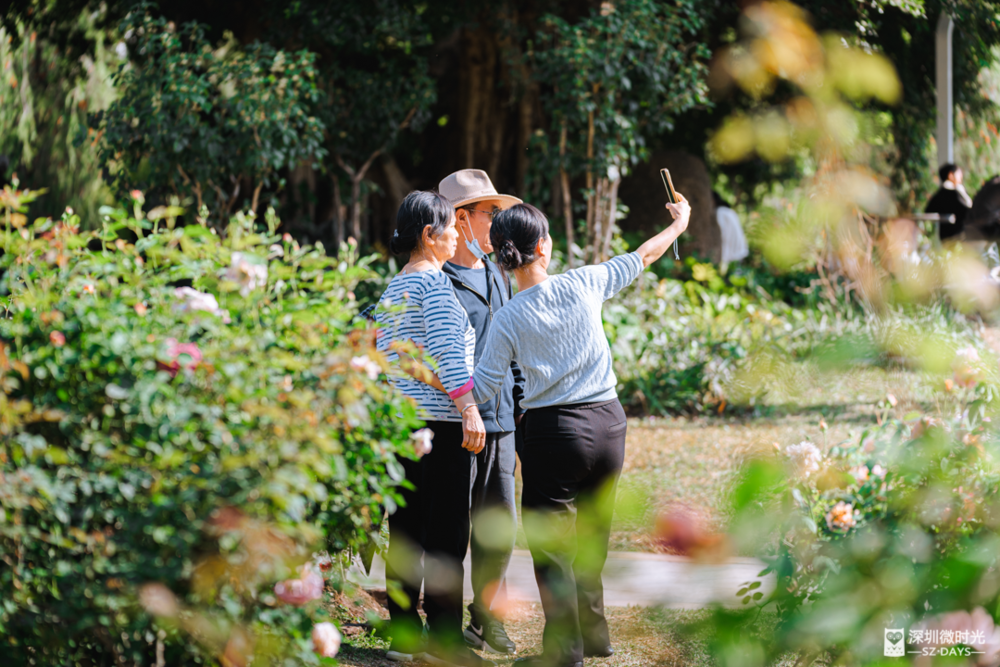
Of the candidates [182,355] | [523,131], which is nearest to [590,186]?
[523,131]

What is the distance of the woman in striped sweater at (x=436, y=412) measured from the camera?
9.23 feet

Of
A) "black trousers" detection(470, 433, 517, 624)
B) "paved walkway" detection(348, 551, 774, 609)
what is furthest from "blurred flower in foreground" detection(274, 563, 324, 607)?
"black trousers" detection(470, 433, 517, 624)

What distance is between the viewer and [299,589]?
1698mm

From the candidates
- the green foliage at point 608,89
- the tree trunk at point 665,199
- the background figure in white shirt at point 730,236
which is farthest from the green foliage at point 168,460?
the background figure in white shirt at point 730,236

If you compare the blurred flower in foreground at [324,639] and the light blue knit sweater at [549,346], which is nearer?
the blurred flower in foreground at [324,639]

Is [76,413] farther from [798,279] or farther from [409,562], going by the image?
[798,279]

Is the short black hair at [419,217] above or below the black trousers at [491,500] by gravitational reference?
above

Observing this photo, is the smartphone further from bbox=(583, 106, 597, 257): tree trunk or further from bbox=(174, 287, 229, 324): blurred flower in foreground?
bbox=(583, 106, 597, 257): tree trunk

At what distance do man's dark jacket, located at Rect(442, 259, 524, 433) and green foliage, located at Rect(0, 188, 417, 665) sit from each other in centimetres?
101

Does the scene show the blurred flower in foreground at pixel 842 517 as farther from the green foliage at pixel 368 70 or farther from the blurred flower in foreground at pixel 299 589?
the green foliage at pixel 368 70

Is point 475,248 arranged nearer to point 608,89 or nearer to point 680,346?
point 680,346

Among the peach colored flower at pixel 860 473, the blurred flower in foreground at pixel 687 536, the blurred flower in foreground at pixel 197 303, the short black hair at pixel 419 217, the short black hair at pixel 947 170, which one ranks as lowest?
the peach colored flower at pixel 860 473

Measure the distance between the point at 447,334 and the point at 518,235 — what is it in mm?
393

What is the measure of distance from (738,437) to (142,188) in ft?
18.6
